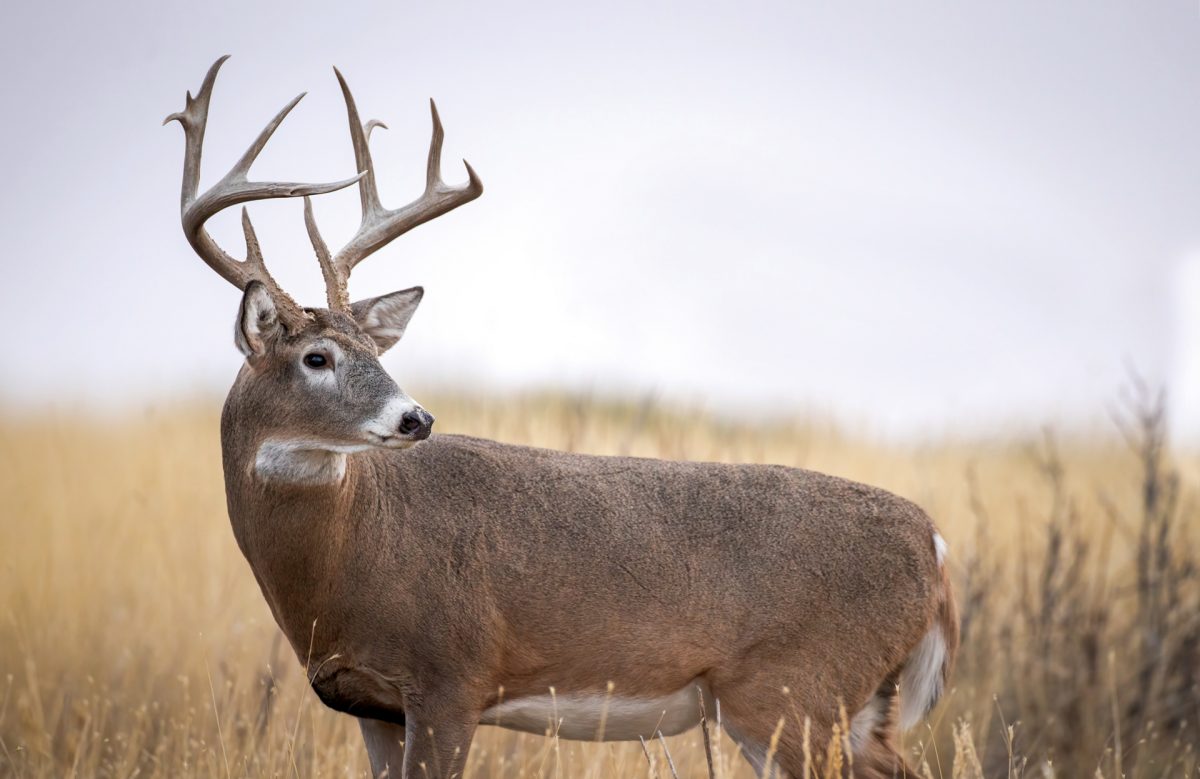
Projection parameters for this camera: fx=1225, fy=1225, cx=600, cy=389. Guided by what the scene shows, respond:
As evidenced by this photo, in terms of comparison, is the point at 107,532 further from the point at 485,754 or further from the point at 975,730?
the point at 975,730

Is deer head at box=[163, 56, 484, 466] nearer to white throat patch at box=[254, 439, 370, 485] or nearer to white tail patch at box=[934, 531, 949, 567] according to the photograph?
white throat patch at box=[254, 439, 370, 485]

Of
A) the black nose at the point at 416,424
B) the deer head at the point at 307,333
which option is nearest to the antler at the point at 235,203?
the deer head at the point at 307,333

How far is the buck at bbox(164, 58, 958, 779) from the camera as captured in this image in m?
4.71

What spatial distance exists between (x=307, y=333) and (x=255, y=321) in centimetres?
20

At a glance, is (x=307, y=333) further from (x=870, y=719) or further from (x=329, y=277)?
(x=870, y=719)

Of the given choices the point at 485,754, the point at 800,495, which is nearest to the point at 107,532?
the point at 485,754

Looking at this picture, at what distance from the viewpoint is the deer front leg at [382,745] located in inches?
204

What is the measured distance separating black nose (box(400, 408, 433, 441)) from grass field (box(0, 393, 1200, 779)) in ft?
6.02

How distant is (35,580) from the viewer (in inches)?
343

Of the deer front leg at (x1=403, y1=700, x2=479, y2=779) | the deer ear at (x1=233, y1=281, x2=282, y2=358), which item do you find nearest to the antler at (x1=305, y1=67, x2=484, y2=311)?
the deer ear at (x1=233, y1=281, x2=282, y2=358)

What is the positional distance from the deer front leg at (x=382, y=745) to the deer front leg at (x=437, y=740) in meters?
0.53

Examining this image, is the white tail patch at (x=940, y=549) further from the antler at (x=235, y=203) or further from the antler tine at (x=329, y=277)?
the antler at (x=235, y=203)

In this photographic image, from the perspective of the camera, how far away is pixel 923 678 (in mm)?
5266

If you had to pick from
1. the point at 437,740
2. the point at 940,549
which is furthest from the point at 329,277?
the point at 940,549
